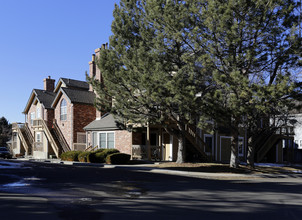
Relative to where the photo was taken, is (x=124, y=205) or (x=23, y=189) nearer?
(x=124, y=205)

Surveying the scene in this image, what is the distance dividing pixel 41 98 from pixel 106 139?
49.3ft

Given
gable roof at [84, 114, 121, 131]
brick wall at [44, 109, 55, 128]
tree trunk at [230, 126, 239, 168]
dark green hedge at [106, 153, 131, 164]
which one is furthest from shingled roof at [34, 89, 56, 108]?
tree trunk at [230, 126, 239, 168]

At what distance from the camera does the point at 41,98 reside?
136ft

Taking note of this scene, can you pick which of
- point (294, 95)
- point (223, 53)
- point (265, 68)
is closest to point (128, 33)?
point (223, 53)

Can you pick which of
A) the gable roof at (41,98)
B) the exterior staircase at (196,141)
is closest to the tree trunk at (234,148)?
the exterior staircase at (196,141)

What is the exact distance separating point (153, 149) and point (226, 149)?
709 centimetres

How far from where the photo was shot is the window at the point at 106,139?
1188 inches

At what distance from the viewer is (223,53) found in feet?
60.3

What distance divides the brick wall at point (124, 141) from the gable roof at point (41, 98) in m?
14.2

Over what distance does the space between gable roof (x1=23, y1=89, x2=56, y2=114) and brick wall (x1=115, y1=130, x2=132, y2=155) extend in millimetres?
14157

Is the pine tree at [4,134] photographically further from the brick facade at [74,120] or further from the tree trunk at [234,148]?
the tree trunk at [234,148]

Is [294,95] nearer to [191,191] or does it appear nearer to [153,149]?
[191,191]

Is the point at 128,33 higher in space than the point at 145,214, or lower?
higher

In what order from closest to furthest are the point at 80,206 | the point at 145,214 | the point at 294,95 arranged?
the point at 145,214 → the point at 80,206 → the point at 294,95
